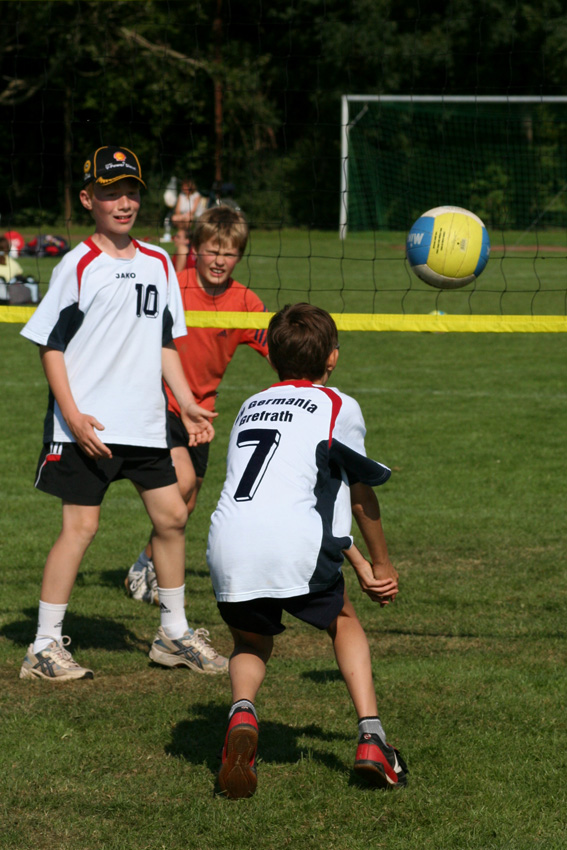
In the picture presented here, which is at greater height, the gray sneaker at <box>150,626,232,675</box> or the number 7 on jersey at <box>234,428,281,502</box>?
the number 7 on jersey at <box>234,428,281,502</box>

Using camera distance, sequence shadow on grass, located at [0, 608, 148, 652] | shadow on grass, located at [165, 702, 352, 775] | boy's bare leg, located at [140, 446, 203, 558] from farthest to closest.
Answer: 1. boy's bare leg, located at [140, 446, 203, 558]
2. shadow on grass, located at [0, 608, 148, 652]
3. shadow on grass, located at [165, 702, 352, 775]

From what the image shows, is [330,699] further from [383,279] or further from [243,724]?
[383,279]

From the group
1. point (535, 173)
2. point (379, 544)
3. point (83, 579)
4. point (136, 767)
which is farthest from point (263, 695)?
point (535, 173)

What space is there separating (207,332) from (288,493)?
249cm

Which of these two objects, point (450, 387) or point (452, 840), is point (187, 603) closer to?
point (452, 840)

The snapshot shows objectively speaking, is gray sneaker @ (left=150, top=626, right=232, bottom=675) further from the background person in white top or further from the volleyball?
the volleyball

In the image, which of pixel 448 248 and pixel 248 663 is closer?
pixel 248 663

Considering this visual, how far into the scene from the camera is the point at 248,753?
128 inches

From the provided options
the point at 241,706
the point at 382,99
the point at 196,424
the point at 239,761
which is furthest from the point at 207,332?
the point at 382,99

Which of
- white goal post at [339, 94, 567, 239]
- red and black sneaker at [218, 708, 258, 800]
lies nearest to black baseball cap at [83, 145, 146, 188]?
white goal post at [339, 94, 567, 239]

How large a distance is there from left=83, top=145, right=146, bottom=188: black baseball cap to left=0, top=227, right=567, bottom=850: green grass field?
2009 millimetres

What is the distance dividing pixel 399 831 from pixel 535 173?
30172 millimetres

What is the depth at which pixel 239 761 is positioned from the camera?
3.25 meters

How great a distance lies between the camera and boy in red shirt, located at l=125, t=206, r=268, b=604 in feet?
17.7
